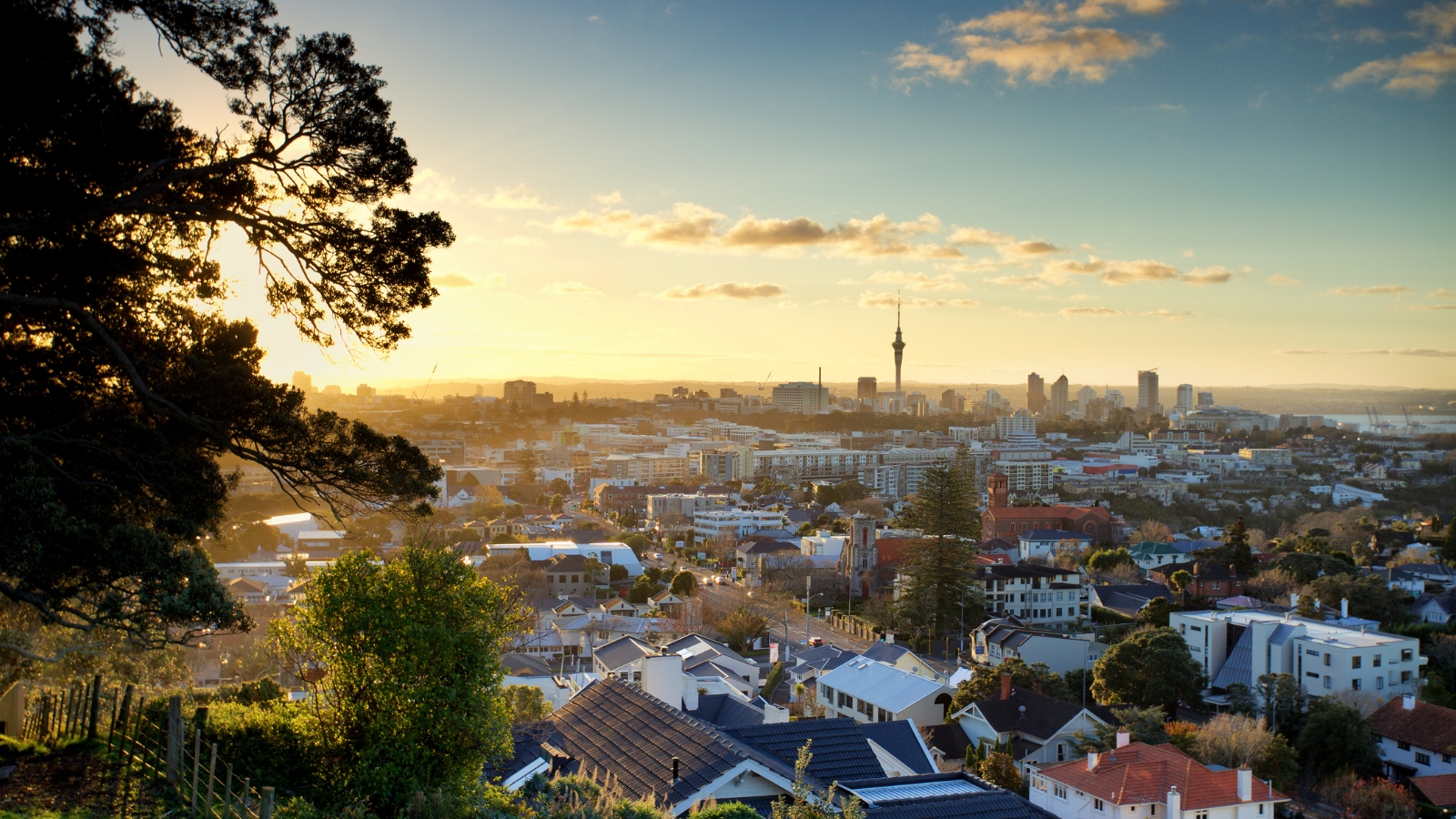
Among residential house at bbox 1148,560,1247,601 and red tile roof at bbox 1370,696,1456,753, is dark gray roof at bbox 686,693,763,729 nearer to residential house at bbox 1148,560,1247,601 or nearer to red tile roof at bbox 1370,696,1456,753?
red tile roof at bbox 1370,696,1456,753

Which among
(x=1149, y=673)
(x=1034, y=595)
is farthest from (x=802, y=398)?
(x=1149, y=673)

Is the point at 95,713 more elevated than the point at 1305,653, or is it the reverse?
the point at 95,713

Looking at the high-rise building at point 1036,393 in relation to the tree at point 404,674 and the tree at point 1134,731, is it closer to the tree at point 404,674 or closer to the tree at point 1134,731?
the tree at point 1134,731

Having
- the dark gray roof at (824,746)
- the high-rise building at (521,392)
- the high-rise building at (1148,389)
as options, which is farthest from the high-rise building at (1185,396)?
the dark gray roof at (824,746)

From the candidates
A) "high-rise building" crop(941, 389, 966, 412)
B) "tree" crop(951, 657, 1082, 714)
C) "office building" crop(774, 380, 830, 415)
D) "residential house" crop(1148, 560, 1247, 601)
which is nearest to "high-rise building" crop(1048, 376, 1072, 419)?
"high-rise building" crop(941, 389, 966, 412)

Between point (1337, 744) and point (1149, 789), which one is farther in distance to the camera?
point (1337, 744)

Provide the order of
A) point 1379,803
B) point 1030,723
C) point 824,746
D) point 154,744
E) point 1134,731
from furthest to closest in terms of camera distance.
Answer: point 1030,723, point 1134,731, point 1379,803, point 824,746, point 154,744

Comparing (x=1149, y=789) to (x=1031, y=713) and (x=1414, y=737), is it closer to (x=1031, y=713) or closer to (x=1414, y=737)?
(x=1031, y=713)
